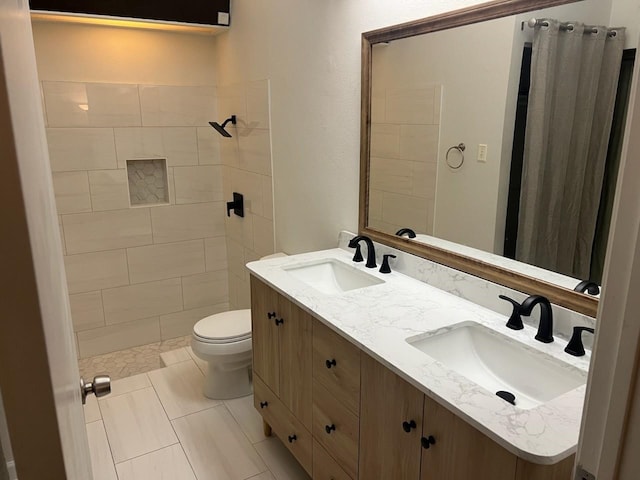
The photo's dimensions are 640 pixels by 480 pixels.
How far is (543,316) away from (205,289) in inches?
112

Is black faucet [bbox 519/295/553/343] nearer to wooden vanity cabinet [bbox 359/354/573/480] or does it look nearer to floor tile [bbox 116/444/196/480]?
wooden vanity cabinet [bbox 359/354/573/480]

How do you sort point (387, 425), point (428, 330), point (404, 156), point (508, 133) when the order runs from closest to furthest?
point (387, 425), point (428, 330), point (508, 133), point (404, 156)

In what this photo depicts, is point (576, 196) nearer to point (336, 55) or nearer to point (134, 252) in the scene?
point (336, 55)

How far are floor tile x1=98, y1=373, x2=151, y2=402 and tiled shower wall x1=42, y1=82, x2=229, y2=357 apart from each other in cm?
56

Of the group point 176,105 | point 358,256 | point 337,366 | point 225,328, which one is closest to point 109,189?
point 176,105

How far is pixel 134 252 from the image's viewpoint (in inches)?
137

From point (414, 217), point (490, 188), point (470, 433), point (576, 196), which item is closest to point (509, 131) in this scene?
point (490, 188)

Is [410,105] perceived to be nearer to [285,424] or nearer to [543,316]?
[543,316]

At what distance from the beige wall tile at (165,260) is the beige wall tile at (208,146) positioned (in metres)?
0.63

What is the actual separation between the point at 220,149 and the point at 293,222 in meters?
1.18

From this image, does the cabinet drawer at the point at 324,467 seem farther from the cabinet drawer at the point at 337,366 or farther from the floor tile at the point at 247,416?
the floor tile at the point at 247,416

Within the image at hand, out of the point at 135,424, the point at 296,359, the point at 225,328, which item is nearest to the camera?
the point at 296,359

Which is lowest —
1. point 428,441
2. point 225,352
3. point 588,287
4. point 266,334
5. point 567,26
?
point 225,352

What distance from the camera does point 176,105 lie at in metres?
3.42
